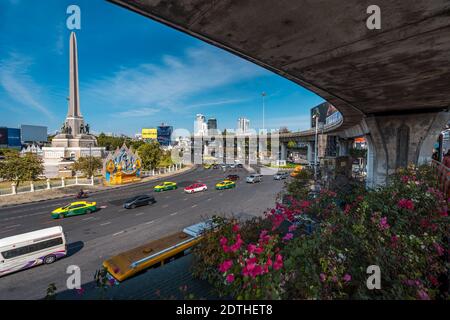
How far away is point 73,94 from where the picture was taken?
4900 cm

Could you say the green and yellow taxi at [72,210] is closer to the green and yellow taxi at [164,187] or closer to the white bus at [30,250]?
the white bus at [30,250]

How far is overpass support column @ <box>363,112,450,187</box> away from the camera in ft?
42.8

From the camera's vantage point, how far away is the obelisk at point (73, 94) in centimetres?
4838

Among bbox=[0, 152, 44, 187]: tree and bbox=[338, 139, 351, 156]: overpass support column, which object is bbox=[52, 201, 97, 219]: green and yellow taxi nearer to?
bbox=[0, 152, 44, 187]: tree

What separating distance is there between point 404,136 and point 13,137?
14313 cm

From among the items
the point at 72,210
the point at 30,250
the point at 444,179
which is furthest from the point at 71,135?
the point at 444,179

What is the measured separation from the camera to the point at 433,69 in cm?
630

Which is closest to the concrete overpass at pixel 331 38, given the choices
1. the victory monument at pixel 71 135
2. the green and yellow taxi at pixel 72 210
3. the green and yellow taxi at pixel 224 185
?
the green and yellow taxi at pixel 72 210

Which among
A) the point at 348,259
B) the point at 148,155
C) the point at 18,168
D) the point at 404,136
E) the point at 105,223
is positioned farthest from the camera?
the point at 148,155

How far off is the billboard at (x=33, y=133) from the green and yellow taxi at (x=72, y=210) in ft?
452

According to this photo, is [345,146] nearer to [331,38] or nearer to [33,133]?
[331,38]

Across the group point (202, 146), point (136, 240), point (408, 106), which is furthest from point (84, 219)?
point (202, 146)

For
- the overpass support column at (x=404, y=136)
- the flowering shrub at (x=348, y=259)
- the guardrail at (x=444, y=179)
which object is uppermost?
the overpass support column at (x=404, y=136)
